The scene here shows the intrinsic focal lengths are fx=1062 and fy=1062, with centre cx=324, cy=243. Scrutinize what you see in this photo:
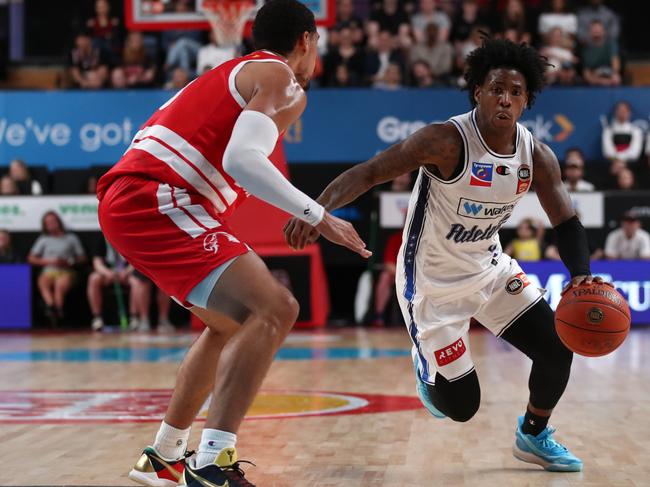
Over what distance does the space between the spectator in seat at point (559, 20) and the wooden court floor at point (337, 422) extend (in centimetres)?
613

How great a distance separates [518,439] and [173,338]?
7469mm

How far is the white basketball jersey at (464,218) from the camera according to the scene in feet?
14.8

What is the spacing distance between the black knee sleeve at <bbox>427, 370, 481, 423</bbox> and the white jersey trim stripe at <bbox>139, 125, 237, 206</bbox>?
57.1 inches

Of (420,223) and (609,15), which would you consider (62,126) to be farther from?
(420,223)

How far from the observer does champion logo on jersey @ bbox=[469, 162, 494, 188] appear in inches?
177

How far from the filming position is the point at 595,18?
14.9 metres

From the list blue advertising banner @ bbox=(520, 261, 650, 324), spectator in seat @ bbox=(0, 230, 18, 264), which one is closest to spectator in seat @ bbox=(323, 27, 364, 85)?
blue advertising banner @ bbox=(520, 261, 650, 324)

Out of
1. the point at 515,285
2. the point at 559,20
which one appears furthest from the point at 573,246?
the point at 559,20

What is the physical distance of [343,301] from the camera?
13.9 m

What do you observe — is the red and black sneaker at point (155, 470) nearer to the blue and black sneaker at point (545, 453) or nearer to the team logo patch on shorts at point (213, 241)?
the team logo patch on shorts at point (213, 241)

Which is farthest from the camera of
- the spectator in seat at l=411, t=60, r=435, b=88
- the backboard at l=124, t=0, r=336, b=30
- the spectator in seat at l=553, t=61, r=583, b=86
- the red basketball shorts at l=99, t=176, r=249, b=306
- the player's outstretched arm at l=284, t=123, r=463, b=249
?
the spectator in seat at l=411, t=60, r=435, b=88

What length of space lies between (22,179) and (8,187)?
223mm

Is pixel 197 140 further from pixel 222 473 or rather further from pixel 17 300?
pixel 17 300

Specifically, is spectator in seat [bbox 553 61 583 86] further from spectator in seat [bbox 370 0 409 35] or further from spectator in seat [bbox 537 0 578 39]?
spectator in seat [bbox 370 0 409 35]
